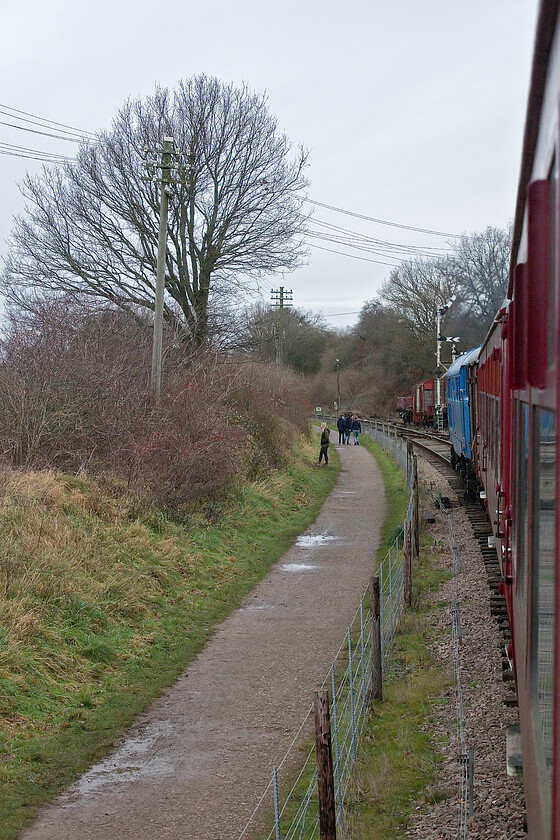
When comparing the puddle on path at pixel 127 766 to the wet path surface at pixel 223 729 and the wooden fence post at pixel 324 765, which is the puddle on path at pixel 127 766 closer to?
the wet path surface at pixel 223 729

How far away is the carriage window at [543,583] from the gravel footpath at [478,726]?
2.93 m

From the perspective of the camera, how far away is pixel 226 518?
16.2 m

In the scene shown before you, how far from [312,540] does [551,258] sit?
15.1m

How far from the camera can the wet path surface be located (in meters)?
6.10

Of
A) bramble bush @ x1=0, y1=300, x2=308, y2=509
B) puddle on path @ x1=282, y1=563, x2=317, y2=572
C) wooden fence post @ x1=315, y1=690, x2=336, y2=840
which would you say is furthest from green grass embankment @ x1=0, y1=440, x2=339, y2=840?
wooden fence post @ x1=315, y1=690, x2=336, y2=840

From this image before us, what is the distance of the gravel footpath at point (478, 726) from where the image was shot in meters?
5.66

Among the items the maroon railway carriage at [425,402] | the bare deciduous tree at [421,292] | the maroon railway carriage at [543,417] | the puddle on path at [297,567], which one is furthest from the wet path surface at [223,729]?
the bare deciduous tree at [421,292]

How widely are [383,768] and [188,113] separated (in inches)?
871

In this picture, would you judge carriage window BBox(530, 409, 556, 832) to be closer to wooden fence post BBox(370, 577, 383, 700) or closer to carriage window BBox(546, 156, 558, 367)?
carriage window BBox(546, 156, 558, 367)

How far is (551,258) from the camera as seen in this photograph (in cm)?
212

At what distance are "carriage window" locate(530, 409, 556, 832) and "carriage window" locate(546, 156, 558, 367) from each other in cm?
22

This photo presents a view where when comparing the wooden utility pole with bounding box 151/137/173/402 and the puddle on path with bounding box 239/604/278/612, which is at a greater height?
the wooden utility pole with bounding box 151/137/173/402

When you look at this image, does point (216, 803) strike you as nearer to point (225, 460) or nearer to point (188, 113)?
point (225, 460)

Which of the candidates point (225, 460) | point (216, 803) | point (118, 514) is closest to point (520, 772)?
point (216, 803)
